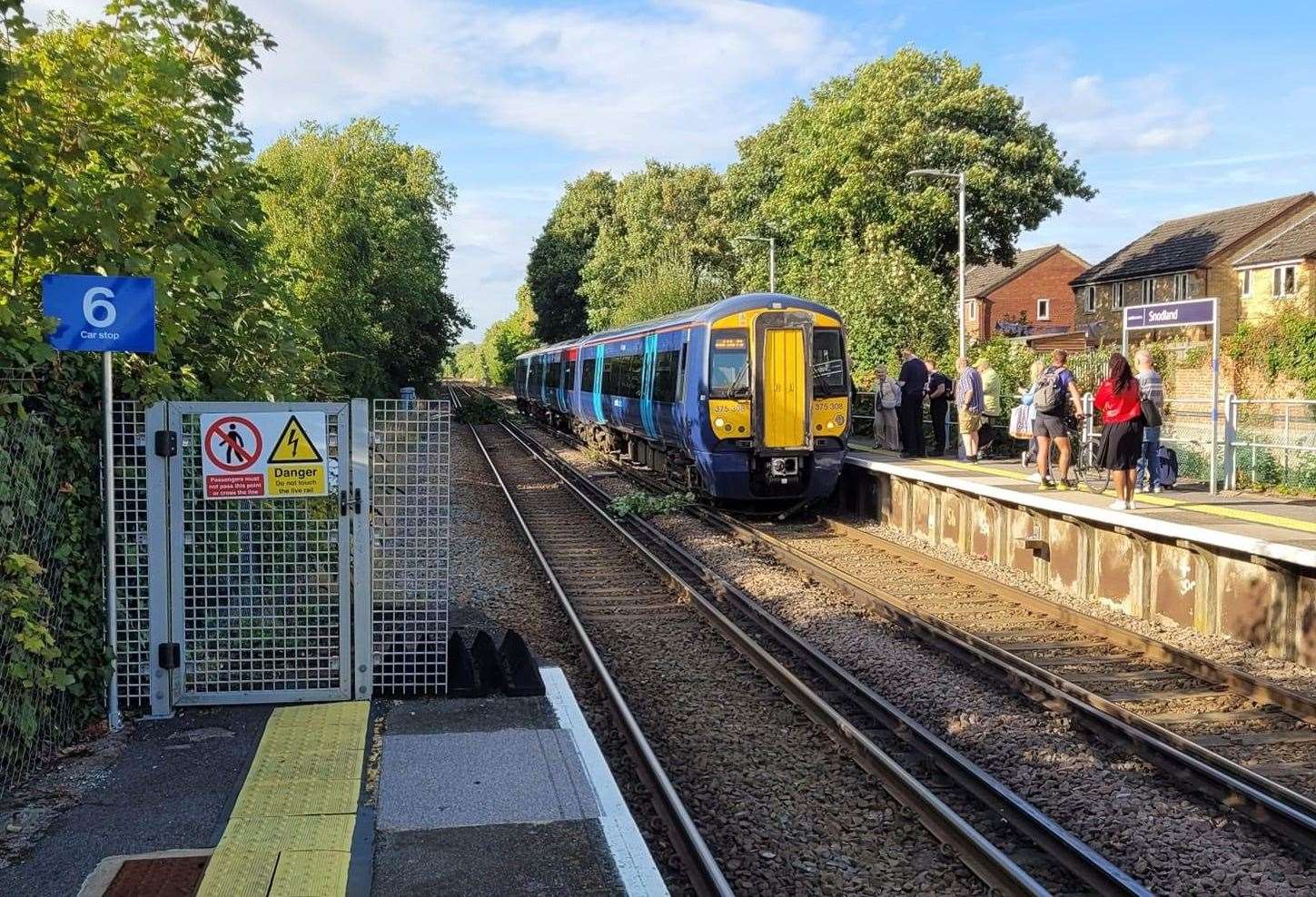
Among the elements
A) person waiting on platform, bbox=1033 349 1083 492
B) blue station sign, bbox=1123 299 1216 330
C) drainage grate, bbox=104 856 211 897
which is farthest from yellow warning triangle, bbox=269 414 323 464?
blue station sign, bbox=1123 299 1216 330

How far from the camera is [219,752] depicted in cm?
579

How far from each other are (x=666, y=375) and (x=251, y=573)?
457 inches

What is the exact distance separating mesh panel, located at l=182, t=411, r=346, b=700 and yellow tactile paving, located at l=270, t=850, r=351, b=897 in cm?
211

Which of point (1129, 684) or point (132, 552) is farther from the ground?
point (132, 552)

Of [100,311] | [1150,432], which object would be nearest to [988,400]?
[1150,432]

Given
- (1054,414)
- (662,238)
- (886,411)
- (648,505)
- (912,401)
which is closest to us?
(1054,414)

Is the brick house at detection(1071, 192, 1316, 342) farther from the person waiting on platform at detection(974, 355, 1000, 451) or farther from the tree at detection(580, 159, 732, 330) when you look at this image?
the person waiting on platform at detection(974, 355, 1000, 451)

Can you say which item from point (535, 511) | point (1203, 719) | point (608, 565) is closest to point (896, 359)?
point (535, 511)

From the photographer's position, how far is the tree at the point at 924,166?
3375cm

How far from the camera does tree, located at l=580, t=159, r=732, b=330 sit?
55.4 metres

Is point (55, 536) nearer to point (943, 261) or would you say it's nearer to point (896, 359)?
point (896, 359)

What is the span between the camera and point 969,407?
54.2 ft

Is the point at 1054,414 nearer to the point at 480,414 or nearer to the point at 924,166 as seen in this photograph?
the point at 924,166

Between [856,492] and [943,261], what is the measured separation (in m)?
20.5
